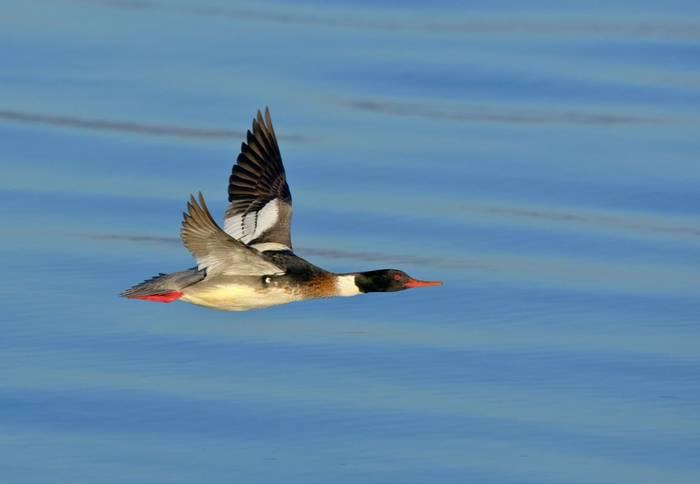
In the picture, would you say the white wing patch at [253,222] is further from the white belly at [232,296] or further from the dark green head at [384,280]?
the white belly at [232,296]

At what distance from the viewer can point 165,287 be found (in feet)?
38.8

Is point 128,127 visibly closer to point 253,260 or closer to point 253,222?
point 253,222

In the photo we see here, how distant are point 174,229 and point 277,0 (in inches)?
248

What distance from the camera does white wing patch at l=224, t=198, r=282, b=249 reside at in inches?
499

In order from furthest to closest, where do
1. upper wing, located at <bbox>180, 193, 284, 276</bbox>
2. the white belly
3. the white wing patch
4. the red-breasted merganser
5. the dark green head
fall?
the white wing patch → the dark green head → the white belly → the red-breasted merganser → upper wing, located at <bbox>180, 193, 284, 276</bbox>

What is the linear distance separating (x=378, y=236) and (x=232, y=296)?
274cm

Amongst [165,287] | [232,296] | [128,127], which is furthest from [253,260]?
[128,127]

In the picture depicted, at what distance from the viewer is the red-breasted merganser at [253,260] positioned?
1132cm

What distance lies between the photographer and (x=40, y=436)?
10.9 m

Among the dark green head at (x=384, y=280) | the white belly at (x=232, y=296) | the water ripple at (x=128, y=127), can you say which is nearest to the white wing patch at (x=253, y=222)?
the dark green head at (x=384, y=280)

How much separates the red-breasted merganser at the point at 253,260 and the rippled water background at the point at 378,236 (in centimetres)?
43

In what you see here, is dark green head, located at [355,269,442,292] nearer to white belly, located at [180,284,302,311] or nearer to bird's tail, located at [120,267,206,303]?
white belly, located at [180,284,302,311]

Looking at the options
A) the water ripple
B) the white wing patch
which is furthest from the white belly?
the water ripple

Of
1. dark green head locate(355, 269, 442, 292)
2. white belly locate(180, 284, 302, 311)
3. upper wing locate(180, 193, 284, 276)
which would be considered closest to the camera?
upper wing locate(180, 193, 284, 276)
